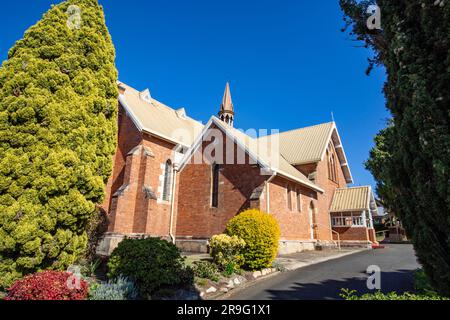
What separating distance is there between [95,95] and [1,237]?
4534mm

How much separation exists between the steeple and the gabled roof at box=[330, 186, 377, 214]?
46.4 feet

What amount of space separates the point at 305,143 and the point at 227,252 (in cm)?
1738

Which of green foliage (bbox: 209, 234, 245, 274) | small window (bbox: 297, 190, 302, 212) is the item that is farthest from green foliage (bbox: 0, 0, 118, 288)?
small window (bbox: 297, 190, 302, 212)

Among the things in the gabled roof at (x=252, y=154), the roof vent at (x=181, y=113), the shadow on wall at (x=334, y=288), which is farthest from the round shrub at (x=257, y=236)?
the roof vent at (x=181, y=113)

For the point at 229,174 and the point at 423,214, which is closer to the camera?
the point at 423,214

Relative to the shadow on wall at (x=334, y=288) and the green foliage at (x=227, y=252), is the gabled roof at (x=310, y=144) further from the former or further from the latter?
the green foliage at (x=227, y=252)

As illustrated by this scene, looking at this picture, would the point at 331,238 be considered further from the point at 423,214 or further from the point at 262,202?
the point at 423,214

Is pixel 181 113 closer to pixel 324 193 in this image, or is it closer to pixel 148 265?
pixel 324 193

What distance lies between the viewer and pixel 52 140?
23.7 ft

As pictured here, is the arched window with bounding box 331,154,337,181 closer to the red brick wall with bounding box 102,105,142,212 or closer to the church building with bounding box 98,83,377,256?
the church building with bounding box 98,83,377,256

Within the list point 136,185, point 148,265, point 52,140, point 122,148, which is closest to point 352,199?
point 136,185

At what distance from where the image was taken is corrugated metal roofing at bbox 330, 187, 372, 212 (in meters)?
23.3
